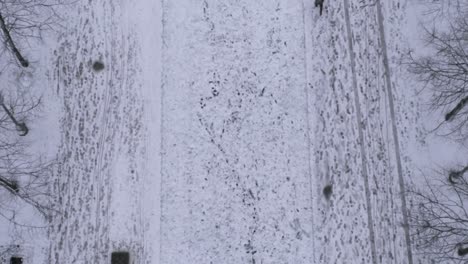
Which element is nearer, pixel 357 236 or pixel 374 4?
pixel 357 236

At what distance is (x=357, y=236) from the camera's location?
11586 mm

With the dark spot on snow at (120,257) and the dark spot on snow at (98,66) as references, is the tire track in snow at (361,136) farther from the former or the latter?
the dark spot on snow at (98,66)

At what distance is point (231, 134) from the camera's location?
12.0 m

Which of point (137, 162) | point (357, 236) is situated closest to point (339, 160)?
point (357, 236)

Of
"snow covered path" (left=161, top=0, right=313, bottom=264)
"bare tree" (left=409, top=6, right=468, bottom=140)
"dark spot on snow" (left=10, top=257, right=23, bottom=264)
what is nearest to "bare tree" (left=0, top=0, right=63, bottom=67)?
"snow covered path" (left=161, top=0, right=313, bottom=264)

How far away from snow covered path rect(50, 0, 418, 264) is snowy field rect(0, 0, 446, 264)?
0.03 metres

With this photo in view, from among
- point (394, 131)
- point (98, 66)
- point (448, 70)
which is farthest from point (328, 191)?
A: point (98, 66)

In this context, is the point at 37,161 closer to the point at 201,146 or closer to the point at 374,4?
the point at 201,146

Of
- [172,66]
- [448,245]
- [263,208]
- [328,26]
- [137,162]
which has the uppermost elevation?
[328,26]

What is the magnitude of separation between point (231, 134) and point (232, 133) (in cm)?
4

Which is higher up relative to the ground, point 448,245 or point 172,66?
point 172,66

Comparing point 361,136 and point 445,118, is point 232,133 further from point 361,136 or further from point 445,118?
point 445,118

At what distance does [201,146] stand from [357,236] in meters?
4.42

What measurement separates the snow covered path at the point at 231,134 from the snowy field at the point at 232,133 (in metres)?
0.03
